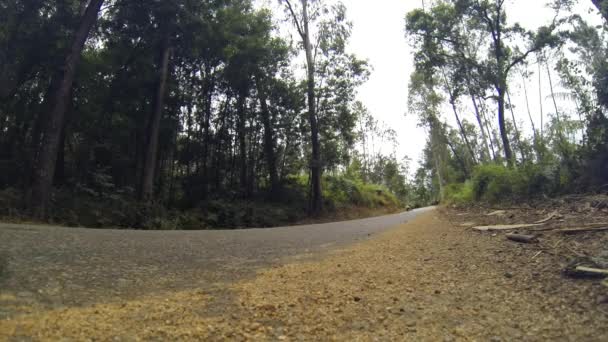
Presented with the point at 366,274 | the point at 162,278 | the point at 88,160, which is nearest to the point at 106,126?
the point at 88,160

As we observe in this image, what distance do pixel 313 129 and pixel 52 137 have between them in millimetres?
10715

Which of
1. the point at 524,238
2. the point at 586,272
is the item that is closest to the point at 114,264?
the point at 586,272

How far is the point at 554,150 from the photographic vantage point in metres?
8.02

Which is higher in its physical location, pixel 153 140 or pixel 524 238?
pixel 153 140

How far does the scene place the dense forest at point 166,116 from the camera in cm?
1048

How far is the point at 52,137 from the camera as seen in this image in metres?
8.76

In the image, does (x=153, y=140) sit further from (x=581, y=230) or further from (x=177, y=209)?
(x=581, y=230)

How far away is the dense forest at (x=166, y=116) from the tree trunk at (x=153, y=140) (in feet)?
0.15

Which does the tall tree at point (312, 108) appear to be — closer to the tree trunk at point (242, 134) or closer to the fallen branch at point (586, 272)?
the tree trunk at point (242, 134)

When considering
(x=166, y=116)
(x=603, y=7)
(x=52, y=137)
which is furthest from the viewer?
(x=166, y=116)

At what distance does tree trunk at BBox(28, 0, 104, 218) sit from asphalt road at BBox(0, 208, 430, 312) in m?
4.99

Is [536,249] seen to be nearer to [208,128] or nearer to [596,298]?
[596,298]

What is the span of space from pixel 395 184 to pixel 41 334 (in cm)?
4566

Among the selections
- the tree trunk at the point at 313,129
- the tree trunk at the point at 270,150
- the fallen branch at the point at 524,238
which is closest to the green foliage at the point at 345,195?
the tree trunk at the point at 313,129
